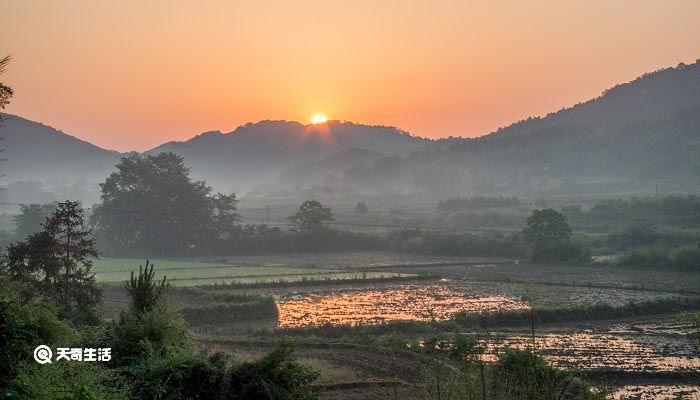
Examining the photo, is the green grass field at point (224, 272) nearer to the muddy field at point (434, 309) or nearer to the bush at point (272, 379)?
the muddy field at point (434, 309)

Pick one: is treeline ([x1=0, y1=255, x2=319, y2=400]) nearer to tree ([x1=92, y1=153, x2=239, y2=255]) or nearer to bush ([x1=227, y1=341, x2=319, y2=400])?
bush ([x1=227, y1=341, x2=319, y2=400])

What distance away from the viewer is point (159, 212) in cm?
6600

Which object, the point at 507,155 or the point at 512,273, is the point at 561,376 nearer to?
the point at 512,273

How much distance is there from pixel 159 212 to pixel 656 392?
55.9 metres

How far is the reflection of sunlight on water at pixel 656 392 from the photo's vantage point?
16.8m

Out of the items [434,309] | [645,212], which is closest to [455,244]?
[645,212]

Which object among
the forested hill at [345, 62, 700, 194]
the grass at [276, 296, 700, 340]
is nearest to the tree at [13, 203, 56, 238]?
the grass at [276, 296, 700, 340]

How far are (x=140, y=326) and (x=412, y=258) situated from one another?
141 ft

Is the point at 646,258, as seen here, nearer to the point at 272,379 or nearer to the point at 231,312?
the point at 231,312

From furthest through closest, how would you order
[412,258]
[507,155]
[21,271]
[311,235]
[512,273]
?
[507,155]
[311,235]
[412,258]
[512,273]
[21,271]

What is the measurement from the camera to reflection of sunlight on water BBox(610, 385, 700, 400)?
16812mm

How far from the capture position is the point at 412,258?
55.5 m

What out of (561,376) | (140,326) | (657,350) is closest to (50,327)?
(140,326)

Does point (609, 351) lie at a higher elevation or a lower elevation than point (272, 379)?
lower
